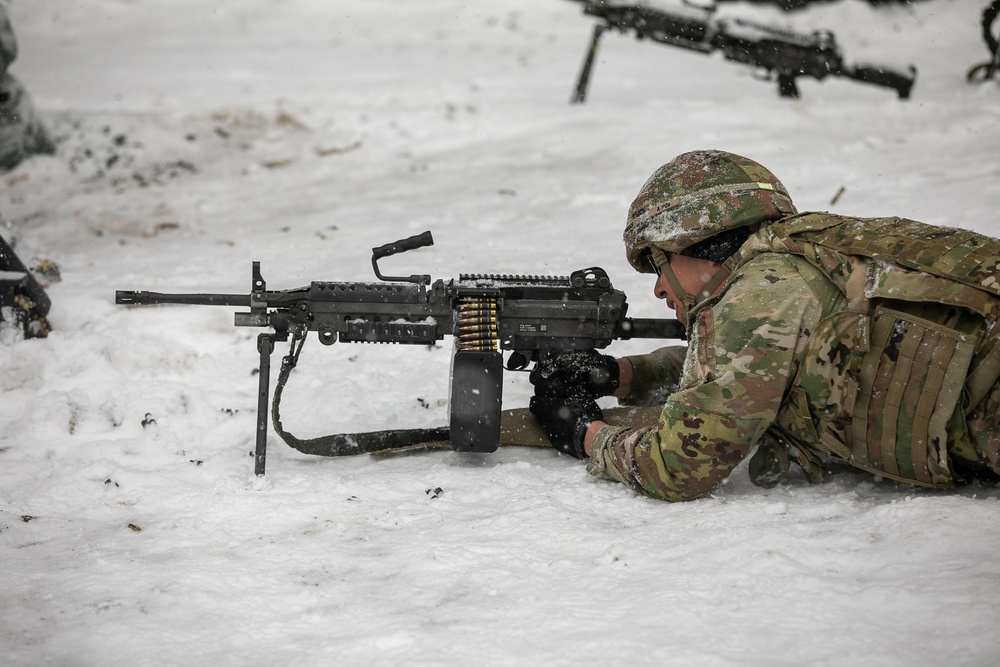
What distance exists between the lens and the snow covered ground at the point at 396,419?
2604mm

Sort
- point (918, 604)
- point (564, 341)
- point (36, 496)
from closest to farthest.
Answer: point (918, 604), point (36, 496), point (564, 341)

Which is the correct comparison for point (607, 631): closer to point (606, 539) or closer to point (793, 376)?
point (606, 539)

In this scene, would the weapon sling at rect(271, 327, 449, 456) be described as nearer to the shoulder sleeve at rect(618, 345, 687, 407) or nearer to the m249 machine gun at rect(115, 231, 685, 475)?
the m249 machine gun at rect(115, 231, 685, 475)

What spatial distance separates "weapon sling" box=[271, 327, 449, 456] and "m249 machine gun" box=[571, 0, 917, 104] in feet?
20.8

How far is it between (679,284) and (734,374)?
0.52 meters

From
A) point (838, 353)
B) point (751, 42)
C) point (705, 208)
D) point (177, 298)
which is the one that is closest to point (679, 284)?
point (705, 208)

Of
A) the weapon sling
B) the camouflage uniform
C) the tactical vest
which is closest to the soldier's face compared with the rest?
the camouflage uniform

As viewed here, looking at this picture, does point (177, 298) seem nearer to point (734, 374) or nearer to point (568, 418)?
point (568, 418)

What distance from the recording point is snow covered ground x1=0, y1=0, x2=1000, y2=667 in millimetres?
2604

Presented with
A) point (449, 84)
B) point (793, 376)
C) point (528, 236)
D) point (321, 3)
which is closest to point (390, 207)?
point (528, 236)

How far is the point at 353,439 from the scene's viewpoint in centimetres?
408

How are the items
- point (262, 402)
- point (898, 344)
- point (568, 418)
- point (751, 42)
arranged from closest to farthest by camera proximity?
point (898, 344) → point (262, 402) → point (568, 418) → point (751, 42)

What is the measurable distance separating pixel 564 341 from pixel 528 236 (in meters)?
2.97

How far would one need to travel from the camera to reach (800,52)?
9.13 metres
